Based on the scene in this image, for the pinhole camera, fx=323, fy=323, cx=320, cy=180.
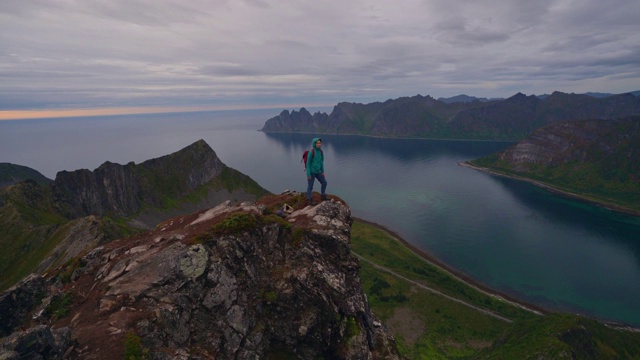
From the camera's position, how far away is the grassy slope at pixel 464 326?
5988cm

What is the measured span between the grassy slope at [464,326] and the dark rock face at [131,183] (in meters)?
105

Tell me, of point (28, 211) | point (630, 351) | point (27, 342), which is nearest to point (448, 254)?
point (630, 351)

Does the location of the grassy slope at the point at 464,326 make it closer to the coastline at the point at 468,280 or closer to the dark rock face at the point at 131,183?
the coastline at the point at 468,280

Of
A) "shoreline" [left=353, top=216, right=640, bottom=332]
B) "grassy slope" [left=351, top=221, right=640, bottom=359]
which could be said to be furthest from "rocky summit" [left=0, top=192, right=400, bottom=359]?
"shoreline" [left=353, top=216, right=640, bottom=332]

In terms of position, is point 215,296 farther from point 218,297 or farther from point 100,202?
point 100,202

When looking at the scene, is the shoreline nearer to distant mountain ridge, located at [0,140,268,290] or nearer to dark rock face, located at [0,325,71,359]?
distant mountain ridge, located at [0,140,268,290]

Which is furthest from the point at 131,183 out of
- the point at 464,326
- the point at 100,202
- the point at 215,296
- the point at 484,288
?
the point at 484,288

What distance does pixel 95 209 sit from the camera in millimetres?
128000

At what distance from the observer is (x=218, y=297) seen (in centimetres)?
2302

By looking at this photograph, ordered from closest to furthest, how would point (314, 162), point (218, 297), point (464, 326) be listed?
point (218, 297), point (314, 162), point (464, 326)

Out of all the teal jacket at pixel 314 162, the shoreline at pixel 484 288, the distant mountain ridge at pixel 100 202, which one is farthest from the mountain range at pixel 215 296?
the shoreline at pixel 484 288

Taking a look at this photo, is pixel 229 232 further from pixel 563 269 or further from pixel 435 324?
pixel 563 269

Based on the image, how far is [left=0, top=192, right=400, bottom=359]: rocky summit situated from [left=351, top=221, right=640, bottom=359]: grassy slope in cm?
4577

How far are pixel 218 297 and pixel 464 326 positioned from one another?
2926 inches
